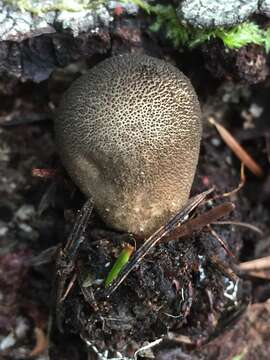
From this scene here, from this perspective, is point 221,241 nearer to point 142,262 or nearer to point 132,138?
point 142,262

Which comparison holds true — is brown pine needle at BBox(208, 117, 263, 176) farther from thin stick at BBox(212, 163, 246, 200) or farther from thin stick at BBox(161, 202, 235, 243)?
thin stick at BBox(161, 202, 235, 243)

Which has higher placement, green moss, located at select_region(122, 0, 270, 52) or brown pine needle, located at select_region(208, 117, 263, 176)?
green moss, located at select_region(122, 0, 270, 52)

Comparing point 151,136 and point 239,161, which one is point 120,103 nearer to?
point 151,136

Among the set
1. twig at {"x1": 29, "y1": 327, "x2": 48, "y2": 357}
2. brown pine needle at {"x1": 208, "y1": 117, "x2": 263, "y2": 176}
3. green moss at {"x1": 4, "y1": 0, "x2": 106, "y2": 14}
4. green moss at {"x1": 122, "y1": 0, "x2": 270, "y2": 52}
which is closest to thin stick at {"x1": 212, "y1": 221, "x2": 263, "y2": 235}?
brown pine needle at {"x1": 208, "y1": 117, "x2": 263, "y2": 176}

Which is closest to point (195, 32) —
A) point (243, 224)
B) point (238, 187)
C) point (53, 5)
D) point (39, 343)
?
point (53, 5)

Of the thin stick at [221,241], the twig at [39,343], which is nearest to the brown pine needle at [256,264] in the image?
the thin stick at [221,241]

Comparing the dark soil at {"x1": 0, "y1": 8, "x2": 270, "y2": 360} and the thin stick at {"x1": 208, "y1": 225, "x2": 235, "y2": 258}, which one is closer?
the dark soil at {"x1": 0, "y1": 8, "x2": 270, "y2": 360}

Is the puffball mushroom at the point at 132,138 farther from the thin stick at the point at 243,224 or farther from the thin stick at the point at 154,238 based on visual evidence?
the thin stick at the point at 243,224
